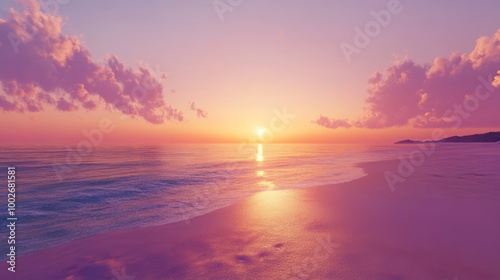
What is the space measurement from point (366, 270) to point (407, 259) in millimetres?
1154

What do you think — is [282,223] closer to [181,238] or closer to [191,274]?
[181,238]

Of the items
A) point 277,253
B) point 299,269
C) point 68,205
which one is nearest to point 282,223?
point 277,253

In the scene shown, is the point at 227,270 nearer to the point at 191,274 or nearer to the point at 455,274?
the point at 191,274

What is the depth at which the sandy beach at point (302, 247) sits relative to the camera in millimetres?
5027

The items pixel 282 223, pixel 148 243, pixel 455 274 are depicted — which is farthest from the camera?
pixel 282 223

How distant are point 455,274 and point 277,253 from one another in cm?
349

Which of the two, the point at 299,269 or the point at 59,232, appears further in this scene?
the point at 59,232

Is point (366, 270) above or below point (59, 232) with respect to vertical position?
above

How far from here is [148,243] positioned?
272 inches

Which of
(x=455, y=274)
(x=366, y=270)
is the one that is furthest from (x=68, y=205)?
(x=455, y=274)

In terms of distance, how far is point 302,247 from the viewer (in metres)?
6.10

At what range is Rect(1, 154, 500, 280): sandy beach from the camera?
5027 millimetres

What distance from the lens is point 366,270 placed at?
16.1 ft

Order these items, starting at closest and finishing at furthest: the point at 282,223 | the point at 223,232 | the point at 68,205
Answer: the point at 223,232 < the point at 282,223 < the point at 68,205
